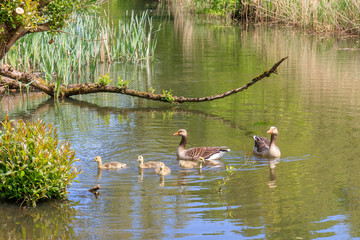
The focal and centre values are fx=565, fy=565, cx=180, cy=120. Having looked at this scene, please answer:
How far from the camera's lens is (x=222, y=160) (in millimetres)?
10070

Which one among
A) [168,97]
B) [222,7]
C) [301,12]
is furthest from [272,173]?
[222,7]

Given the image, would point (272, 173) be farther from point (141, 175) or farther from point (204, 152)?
point (141, 175)

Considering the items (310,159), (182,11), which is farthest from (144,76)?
(182,11)

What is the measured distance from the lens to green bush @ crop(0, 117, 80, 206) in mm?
7480

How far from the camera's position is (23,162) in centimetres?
753

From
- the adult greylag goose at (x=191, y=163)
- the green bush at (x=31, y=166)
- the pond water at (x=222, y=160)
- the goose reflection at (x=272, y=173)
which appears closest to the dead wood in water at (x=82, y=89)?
the pond water at (x=222, y=160)

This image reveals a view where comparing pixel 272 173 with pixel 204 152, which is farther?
pixel 204 152

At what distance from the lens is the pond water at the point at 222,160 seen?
7070mm

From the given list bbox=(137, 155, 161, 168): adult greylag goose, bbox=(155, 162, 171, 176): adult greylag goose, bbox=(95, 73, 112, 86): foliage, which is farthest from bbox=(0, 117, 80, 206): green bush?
bbox=(95, 73, 112, 86): foliage

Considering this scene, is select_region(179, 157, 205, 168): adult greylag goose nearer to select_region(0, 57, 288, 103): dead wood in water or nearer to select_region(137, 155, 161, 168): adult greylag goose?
select_region(137, 155, 161, 168): adult greylag goose

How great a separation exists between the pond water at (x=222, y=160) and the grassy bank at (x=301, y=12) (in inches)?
235

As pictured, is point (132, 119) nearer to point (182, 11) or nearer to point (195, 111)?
point (195, 111)

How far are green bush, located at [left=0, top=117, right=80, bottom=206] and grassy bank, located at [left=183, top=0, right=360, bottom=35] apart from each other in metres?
21.4

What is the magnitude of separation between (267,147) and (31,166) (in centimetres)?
457
